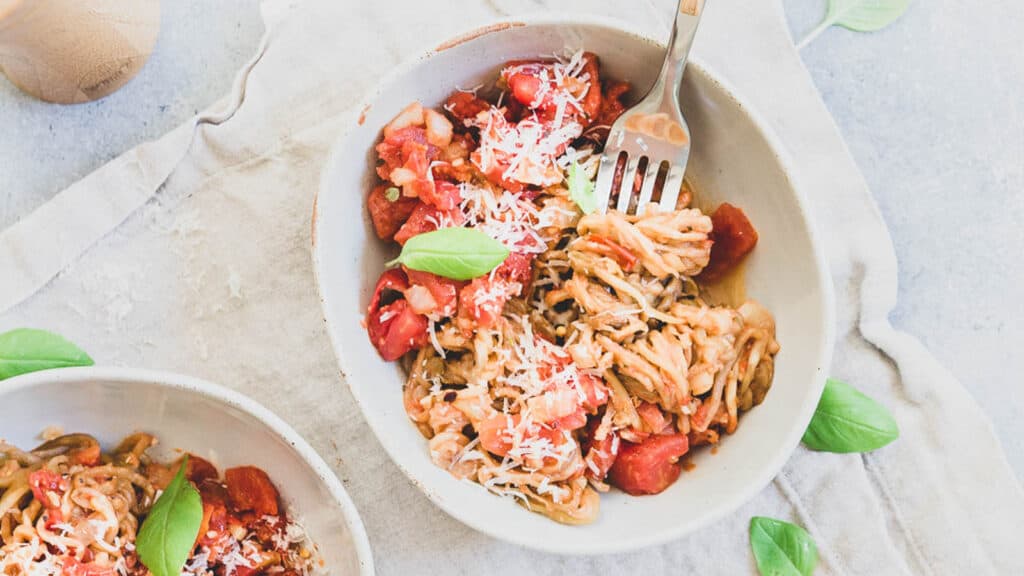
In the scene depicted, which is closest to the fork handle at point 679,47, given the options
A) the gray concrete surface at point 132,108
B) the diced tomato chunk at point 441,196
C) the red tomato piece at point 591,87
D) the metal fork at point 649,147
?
the metal fork at point 649,147

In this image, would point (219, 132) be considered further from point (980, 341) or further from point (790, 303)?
point (980, 341)

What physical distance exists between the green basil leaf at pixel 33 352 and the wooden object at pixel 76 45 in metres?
0.77

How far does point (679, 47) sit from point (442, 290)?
0.84m

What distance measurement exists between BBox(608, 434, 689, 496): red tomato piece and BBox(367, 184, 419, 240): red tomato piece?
2.71ft

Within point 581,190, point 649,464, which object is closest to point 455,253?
point 581,190

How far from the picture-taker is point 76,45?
2842mm

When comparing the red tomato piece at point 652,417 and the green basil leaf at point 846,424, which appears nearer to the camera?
the red tomato piece at point 652,417

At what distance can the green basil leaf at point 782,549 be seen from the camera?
2910mm

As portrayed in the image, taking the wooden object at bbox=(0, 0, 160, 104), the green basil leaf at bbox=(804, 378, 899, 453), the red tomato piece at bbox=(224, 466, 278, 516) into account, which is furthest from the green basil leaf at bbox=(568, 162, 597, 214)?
the wooden object at bbox=(0, 0, 160, 104)

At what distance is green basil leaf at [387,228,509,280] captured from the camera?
2.41 m

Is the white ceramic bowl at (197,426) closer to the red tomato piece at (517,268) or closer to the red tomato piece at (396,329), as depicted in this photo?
the red tomato piece at (396,329)

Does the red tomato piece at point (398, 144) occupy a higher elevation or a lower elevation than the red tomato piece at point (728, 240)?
higher

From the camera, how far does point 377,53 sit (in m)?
3.04

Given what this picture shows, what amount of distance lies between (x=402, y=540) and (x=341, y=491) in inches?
21.2
